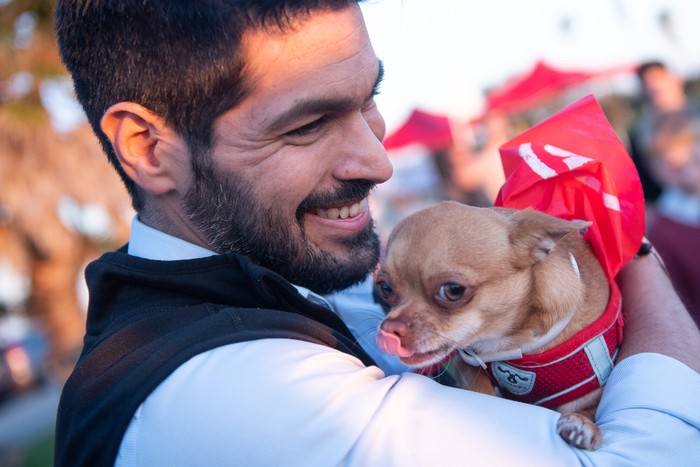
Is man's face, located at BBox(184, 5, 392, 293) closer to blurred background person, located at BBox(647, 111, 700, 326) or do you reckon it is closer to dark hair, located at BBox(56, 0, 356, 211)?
dark hair, located at BBox(56, 0, 356, 211)

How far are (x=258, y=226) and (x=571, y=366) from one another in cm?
99

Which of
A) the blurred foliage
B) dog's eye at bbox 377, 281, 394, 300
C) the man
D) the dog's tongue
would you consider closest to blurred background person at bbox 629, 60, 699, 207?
the man

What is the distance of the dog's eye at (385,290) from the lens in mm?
2209

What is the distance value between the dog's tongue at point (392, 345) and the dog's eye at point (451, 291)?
236mm

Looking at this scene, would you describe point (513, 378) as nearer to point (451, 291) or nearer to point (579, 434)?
point (451, 291)

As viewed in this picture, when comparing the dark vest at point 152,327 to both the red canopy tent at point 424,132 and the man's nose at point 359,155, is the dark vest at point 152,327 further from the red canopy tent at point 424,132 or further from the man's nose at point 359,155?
the red canopy tent at point 424,132

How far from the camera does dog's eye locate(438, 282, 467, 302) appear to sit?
199cm

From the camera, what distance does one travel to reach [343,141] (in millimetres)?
1854

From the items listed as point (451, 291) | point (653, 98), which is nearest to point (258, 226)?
point (451, 291)

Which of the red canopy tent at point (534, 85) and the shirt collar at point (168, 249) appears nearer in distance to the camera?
the shirt collar at point (168, 249)

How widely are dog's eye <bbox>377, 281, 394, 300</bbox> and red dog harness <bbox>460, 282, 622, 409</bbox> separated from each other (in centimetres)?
49

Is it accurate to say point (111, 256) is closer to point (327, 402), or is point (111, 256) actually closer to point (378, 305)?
point (327, 402)

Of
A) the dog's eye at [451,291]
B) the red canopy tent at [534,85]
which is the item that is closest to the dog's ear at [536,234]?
the dog's eye at [451,291]

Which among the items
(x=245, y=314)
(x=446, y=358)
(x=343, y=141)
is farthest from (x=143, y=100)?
(x=446, y=358)
